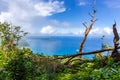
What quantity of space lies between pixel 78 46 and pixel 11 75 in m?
8.66

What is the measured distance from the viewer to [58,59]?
13.8 m

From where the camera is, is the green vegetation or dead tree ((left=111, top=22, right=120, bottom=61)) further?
dead tree ((left=111, top=22, right=120, bottom=61))

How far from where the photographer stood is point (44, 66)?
37.6 feet

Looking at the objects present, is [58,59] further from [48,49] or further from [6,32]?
[6,32]

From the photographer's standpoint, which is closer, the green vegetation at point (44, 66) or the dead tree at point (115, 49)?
the green vegetation at point (44, 66)

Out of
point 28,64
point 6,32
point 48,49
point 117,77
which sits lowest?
point 117,77

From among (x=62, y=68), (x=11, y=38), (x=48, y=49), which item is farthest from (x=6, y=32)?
(x=62, y=68)

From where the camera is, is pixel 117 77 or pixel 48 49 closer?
pixel 117 77

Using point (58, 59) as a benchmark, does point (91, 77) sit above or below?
below

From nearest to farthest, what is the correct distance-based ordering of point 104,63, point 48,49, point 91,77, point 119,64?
point 91,77 < point 119,64 < point 104,63 < point 48,49

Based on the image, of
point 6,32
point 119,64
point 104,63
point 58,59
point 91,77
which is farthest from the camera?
point 6,32

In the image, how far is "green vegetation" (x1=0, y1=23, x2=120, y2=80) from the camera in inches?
378

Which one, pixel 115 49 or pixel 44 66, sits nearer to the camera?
pixel 44 66

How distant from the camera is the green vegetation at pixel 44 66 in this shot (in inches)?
378
